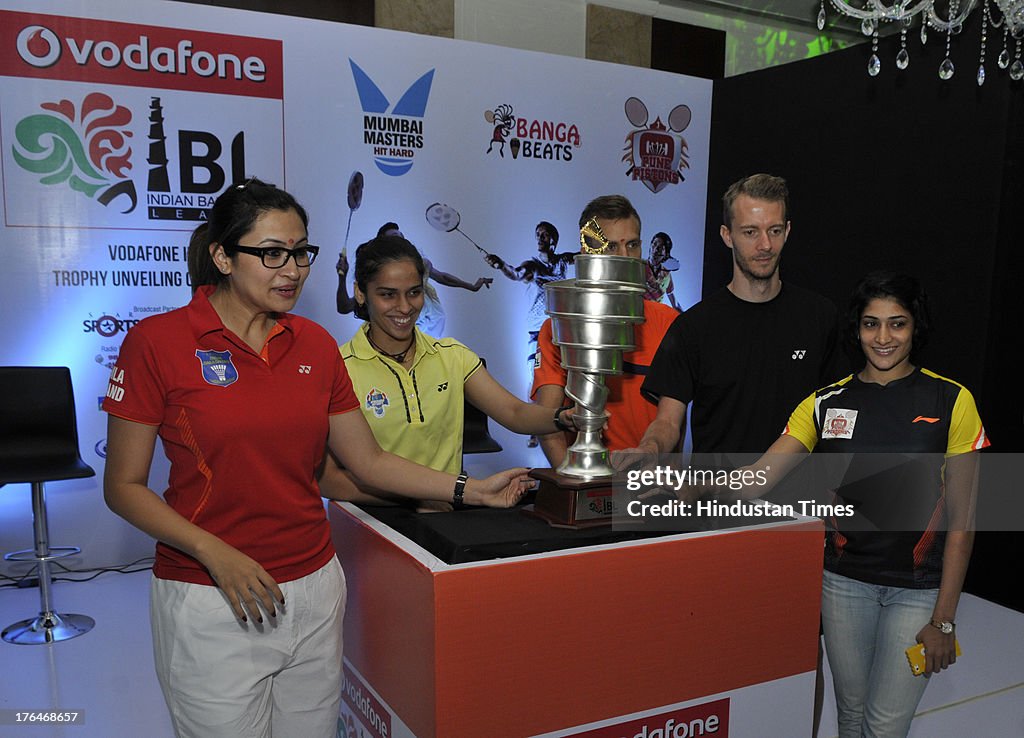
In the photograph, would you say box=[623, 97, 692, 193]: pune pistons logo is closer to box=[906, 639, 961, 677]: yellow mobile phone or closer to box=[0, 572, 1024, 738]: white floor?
box=[0, 572, 1024, 738]: white floor

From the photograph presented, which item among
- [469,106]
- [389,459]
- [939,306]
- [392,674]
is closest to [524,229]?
[469,106]

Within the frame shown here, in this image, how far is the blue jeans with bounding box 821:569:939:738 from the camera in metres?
1.76

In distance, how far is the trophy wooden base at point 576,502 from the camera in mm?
1492

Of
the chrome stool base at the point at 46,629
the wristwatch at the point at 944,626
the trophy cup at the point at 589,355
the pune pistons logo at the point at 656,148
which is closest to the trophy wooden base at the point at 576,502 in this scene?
the trophy cup at the point at 589,355

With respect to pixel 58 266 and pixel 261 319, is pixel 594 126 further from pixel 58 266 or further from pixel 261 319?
pixel 261 319

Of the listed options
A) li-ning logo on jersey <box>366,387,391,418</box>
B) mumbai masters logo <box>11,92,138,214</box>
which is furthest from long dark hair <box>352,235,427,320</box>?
mumbai masters logo <box>11,92,138,214</box>

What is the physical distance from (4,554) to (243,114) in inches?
95.9

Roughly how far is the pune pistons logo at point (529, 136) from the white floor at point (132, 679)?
10.1 feet

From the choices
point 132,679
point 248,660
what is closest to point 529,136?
point 132,679

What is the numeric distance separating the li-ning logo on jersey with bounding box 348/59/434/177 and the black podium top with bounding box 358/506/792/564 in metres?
3.17

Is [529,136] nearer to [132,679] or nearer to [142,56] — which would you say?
[142,56]

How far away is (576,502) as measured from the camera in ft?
4.90

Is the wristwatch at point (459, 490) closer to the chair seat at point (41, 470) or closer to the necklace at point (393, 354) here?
the necklace at point (393, 354)

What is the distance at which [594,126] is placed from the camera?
200 inches
